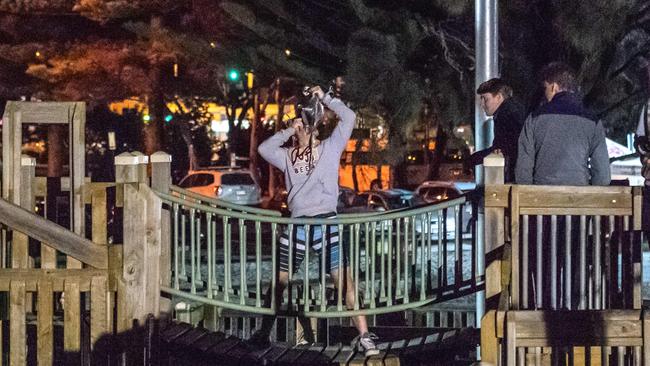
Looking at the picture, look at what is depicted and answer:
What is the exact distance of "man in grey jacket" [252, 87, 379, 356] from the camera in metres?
8.01

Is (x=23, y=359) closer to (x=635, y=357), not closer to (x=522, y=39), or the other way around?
(x=635, y=357)

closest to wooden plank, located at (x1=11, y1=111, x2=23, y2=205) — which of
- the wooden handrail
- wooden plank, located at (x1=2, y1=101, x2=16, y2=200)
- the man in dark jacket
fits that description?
wooden plank, located at (x1=2, y1=101, x2=16, y2=200)

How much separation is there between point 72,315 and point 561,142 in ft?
11.8

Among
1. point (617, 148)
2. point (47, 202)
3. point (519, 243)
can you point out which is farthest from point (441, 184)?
point (519, 243)

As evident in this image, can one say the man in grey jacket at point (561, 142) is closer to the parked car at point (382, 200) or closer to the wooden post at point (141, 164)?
the wooden post at point (141, 164)

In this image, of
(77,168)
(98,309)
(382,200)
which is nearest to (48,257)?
(98,309)

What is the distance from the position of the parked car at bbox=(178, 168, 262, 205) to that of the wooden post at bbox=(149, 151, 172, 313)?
25534mm

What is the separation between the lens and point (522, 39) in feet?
48.3

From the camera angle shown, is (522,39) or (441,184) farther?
(441,184)

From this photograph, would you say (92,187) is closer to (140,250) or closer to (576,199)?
(140,250)

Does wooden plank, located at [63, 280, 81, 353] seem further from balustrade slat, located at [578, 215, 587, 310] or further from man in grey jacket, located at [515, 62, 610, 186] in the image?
balustrade slat, located at [578, 215, 587, 310]

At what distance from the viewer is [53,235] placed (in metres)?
6.95

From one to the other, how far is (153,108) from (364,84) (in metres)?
25.6

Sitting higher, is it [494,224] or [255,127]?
[255,127]
